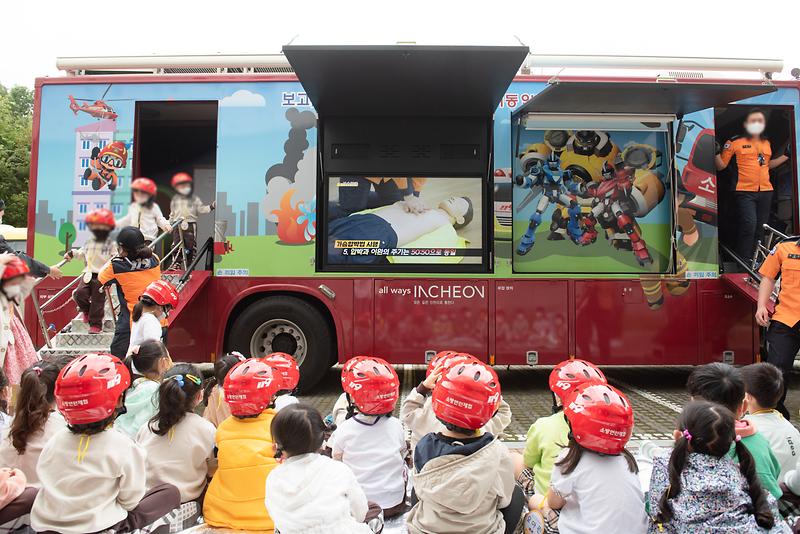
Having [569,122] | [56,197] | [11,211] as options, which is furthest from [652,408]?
[11,211]

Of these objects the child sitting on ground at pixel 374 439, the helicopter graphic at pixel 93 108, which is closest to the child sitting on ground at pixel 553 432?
the child sitting on ground at pixel 374 439

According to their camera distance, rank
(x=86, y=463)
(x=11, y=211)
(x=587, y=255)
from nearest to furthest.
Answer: (x=86, y=463)
(x=587, y=255)
(x=11, y=211)

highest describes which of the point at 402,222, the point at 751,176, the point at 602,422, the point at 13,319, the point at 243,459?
the point at 751,176

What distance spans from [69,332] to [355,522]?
5098mm

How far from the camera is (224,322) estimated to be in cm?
598

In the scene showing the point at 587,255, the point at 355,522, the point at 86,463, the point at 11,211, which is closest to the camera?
the point at 355,522

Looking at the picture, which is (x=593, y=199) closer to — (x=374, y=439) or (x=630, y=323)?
(x=630, y=323)

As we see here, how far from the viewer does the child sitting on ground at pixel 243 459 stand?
2.53 meters

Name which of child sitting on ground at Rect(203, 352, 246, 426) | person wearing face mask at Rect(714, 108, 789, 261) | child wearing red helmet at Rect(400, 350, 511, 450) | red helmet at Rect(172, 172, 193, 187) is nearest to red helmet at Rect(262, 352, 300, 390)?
child sitting on ground at Rect(203, 352, 246, 426)

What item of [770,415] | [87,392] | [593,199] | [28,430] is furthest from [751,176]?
[28,430]

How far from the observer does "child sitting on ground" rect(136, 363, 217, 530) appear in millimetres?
2660

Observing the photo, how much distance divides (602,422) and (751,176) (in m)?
5.93

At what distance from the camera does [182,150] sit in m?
8.63

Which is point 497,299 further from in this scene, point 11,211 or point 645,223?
point 11,211
